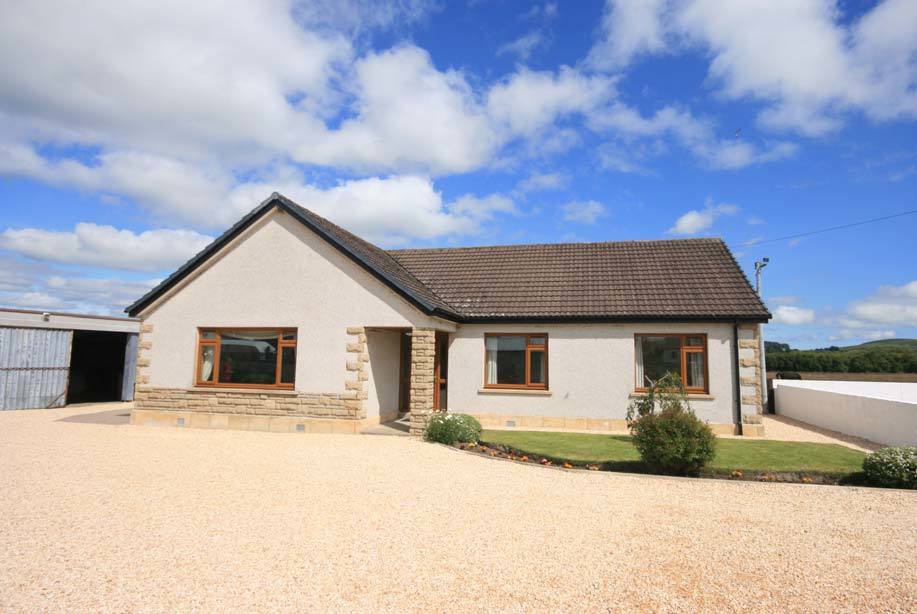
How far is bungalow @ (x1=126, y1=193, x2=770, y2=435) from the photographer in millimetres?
14000

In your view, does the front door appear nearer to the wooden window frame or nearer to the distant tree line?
the wooden window frame

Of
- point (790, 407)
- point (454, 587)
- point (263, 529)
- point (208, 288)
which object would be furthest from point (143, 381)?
point (790, 407)

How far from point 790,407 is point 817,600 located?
62.0 ft

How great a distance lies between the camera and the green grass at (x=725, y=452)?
9844mm

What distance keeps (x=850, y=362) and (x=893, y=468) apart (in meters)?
36.7

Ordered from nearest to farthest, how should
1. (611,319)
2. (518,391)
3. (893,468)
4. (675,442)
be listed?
1. (893,468)
2. (675,442)
3. (611,319)
4. (518,391)

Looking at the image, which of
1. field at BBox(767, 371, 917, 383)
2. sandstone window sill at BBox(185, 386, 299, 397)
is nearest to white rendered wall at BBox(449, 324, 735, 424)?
sandstone window sill at BBox(185, 386, 299, 397)

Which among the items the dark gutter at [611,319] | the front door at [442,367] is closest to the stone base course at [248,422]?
the front door at [442,367]

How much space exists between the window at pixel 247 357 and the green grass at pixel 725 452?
19.3 ft

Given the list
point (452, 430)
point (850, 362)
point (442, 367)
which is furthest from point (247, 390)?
point (850, 362)

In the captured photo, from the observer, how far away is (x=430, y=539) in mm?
5992

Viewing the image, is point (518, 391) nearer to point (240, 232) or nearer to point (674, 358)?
point (674, 358)

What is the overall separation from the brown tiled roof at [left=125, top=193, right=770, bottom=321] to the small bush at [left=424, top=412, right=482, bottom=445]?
286 cm

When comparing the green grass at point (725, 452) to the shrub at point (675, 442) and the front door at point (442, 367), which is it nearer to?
the shrub at point (675, 442)
